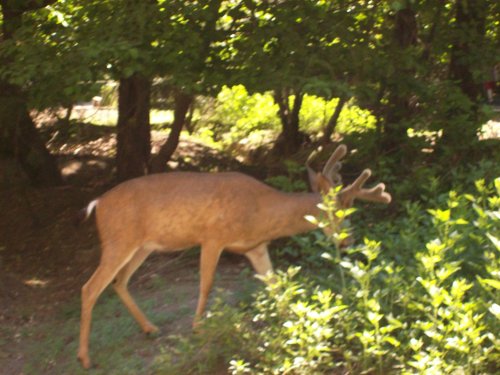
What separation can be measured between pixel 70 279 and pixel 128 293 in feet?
7.89

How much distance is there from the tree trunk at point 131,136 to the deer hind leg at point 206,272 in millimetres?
3869

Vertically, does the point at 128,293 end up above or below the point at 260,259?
below

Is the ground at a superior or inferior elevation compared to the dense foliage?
inferior

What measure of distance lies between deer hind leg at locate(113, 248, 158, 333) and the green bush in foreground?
0.87m

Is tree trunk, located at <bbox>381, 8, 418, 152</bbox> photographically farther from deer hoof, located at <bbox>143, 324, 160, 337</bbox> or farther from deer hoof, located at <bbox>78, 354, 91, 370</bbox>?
deer hoof, located at <bbox>78, 354, 91, 370</bbox>

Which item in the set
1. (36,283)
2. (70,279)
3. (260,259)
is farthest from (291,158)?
(260,259)

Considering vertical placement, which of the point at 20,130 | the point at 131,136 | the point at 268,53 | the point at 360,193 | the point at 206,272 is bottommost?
the point at 206,272

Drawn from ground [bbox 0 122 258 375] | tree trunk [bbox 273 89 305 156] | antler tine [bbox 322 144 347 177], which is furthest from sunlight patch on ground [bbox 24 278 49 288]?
antler tine [bbox 322 144 347 177]

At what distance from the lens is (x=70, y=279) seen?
1023cm

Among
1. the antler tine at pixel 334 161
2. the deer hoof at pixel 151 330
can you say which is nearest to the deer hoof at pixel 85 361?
the deer hoof at pixel 151 330

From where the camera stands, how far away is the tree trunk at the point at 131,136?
11297 millimetres

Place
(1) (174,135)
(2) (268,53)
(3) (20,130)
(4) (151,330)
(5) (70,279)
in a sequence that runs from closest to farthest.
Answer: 1. (4) (151,330)
2. (2) (268,53)
3. (5) (70,279)
4. (1) (174,135)
5. (3) (20,130)

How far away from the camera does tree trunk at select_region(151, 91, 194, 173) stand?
10.6m

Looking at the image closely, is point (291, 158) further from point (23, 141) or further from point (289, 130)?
point (23, 141)
